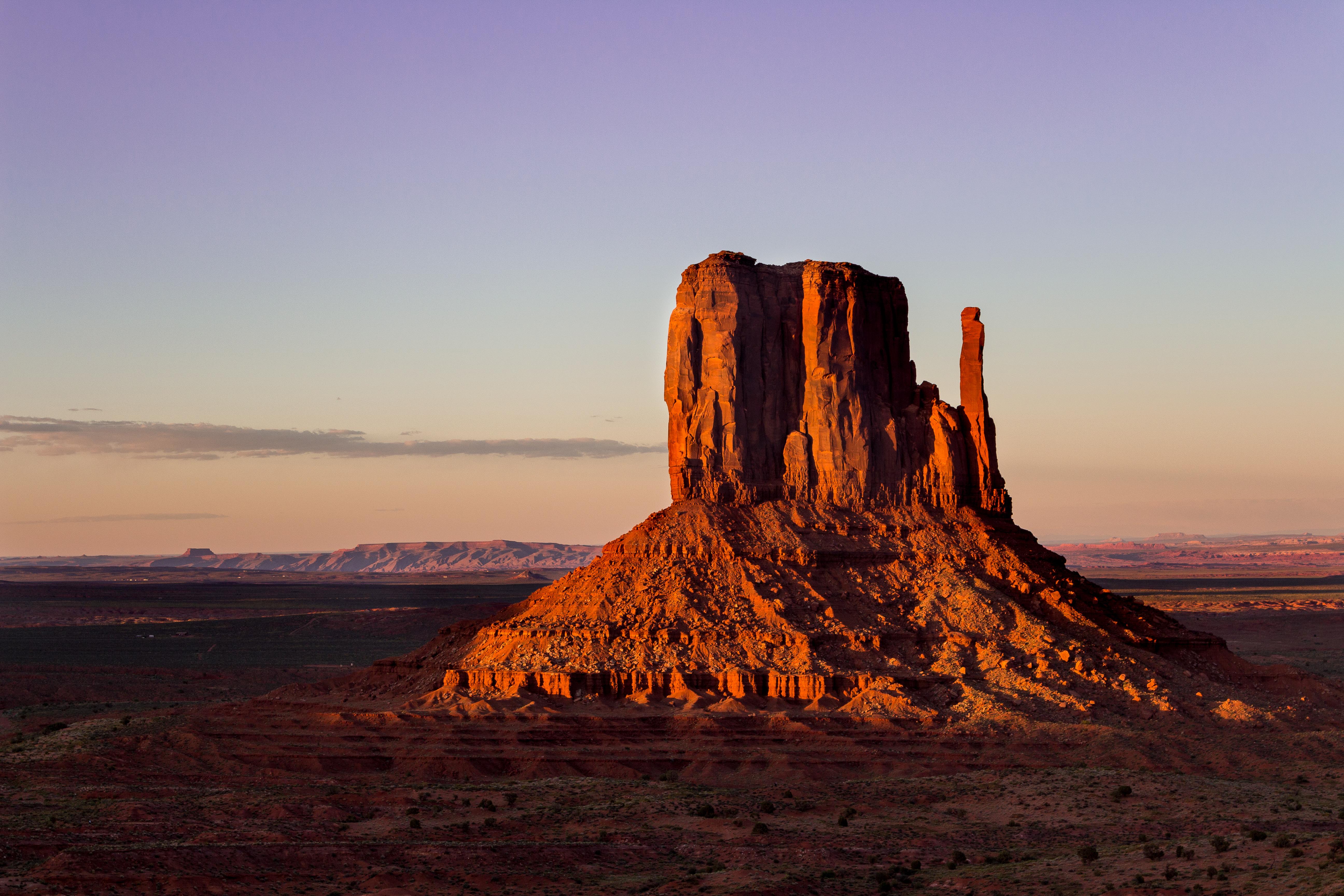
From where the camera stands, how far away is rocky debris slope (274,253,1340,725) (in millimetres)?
59125

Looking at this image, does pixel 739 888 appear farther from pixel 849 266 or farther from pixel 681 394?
pixel 849 266

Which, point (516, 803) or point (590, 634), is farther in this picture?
point (590, 634)

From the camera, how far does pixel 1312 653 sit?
374 ft

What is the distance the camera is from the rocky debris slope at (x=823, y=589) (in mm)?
59125

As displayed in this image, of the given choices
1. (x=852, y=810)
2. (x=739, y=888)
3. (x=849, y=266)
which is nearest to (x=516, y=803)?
(x=852, y=810)

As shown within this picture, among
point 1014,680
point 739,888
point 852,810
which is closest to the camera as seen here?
point 739,888

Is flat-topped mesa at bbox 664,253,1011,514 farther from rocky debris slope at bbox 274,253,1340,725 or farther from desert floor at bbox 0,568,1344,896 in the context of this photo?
desert floor at bbox 0,568,1344,896

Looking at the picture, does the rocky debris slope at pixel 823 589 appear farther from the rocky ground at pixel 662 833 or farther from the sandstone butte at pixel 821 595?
the rocky ground at pixel 662 833

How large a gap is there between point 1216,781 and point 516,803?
79.8 ft

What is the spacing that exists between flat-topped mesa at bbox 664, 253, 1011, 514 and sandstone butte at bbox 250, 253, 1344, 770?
10 centimetres

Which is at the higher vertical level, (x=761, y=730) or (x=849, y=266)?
(x=849, y=266)

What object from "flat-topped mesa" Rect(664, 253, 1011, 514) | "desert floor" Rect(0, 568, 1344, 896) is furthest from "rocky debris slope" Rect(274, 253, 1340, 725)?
"desert floor" Rect(0, 568, 1344, 896)

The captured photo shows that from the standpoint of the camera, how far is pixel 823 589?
2488 inches

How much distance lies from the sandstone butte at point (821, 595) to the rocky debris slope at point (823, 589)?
11 centimetres
